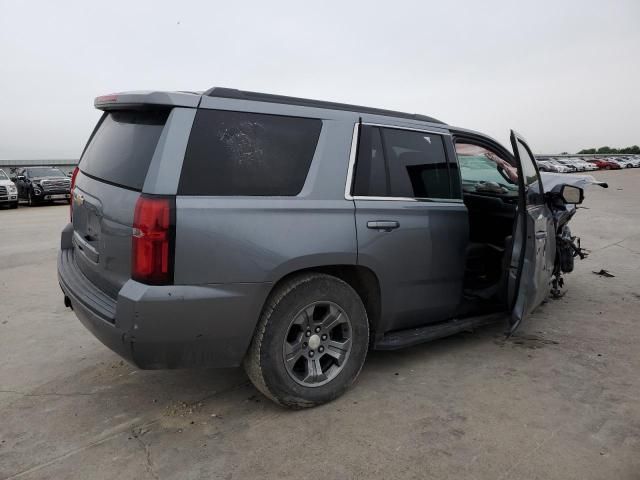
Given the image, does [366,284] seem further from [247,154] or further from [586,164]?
[586,164]

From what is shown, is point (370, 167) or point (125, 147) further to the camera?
point (370, 167)

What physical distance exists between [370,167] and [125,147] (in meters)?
1.56

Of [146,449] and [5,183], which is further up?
[5,183]

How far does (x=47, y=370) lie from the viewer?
4.04 m

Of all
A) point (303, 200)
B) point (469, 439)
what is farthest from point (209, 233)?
point (469, 439)

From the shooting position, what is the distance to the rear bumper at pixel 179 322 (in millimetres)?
2758

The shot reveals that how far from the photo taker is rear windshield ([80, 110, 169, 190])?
2.97 metres

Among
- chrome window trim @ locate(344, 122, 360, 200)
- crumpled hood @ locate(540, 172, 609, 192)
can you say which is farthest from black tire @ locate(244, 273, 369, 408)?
crumpled hood @ locate(540, 172, 609, 192)

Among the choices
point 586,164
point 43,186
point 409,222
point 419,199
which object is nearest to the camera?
point 409,222

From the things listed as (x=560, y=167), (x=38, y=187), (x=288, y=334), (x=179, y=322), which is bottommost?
(x=288, y=334)

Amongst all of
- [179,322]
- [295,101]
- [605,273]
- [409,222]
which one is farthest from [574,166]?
[179,322]

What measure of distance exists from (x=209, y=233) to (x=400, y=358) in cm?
207

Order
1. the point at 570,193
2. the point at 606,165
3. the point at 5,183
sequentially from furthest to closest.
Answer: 1. the point at 606,165
2. the point at 5,183
3. the point at 570,193

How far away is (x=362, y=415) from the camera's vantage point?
3264 millimetres
